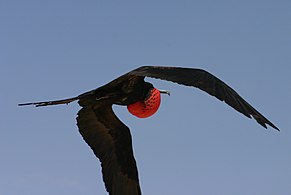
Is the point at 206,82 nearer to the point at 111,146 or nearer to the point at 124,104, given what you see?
the point at 124,104

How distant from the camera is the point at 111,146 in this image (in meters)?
9.79

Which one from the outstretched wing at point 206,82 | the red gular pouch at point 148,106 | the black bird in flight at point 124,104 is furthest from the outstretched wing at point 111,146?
the outstretched wing at point 206,82

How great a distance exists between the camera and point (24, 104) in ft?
26.9

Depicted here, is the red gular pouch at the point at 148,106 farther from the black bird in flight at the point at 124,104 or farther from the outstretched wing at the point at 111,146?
the outstretched wing at the point at 111,146

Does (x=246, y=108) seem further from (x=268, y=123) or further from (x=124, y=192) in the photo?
(x=124, y=192)

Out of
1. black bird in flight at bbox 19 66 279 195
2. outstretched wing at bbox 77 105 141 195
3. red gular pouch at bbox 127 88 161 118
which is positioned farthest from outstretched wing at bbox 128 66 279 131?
outstretched wing at bbox 77 105 141 195

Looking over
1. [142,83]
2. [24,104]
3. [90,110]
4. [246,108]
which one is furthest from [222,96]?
[90,110]

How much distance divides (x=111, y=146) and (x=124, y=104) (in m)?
1.47

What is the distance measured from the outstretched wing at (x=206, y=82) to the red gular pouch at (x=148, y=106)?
72cm

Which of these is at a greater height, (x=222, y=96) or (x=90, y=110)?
(x=90, y=110)

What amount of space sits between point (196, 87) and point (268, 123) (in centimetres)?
77

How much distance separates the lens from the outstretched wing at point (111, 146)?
9.64 meters

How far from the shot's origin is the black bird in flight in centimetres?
652

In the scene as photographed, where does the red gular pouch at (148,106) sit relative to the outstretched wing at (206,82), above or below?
above
